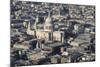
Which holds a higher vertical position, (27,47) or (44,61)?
(27,47)

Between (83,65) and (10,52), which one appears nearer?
(10,52)

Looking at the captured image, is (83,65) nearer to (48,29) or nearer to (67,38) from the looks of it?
(67,38)

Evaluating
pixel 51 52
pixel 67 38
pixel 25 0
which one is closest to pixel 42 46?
pixel 51 52

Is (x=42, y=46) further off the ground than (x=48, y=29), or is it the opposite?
(x=48, y=29)
